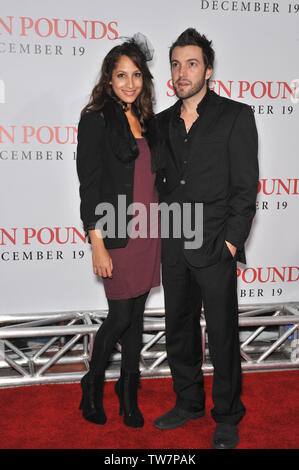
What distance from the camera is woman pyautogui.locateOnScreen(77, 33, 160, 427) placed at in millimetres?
2225

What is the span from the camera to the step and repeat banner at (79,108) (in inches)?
123

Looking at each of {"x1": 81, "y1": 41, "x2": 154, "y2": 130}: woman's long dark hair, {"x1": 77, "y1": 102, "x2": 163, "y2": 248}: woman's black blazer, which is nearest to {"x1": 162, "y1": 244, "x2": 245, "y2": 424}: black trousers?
{"x1": 77, "y1": 102, "x2": 163, "y2": 248}: woman's black blazer

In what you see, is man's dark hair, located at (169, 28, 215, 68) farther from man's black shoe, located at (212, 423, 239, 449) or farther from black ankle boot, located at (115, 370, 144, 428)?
man's black shoe, located at (212, 423, 239, 449)

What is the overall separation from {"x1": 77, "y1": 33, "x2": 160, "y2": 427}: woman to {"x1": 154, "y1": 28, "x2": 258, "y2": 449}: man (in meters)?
0.12

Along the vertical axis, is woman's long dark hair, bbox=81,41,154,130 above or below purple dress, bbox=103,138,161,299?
above

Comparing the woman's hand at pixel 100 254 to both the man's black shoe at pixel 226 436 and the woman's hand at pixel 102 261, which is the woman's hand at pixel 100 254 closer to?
the woman's hand at pixel 102 261

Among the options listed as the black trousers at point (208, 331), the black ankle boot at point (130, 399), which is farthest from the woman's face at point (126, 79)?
the black ankle boot at point (130, 399)

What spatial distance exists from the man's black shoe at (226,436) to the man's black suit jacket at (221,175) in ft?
2.61

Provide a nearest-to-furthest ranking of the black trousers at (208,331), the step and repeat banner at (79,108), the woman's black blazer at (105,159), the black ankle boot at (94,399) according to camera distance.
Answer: the woman's black blazer at (105,159) → the black trousers at (208,331) → the black ankle boot at (94,399) → the step and repeat banner at (79,108)

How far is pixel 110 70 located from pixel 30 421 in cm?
180

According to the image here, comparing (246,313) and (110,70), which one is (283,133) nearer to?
(246,313)

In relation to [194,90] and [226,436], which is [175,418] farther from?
[194,90]

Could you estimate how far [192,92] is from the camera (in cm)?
231

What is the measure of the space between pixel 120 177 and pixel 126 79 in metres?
0.45
